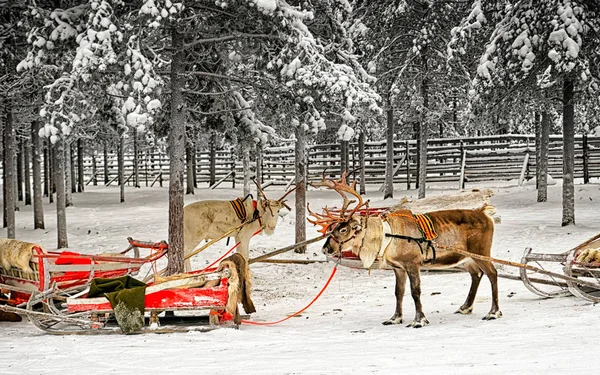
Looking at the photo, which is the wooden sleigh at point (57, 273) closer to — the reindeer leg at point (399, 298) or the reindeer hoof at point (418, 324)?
the reindeer leg at point (399, 298)

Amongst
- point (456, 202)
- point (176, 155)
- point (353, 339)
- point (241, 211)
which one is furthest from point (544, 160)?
point (353, 339)

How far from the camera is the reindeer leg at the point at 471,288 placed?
868cm

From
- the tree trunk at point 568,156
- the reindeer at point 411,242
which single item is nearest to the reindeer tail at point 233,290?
the reindeer at point 411,242

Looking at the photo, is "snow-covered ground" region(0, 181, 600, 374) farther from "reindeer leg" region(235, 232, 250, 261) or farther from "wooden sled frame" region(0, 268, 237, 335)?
"reindeer leg" region(235, 232, 250, 261)

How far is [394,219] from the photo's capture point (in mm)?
8453

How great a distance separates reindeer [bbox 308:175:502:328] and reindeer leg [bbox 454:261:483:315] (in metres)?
0.01

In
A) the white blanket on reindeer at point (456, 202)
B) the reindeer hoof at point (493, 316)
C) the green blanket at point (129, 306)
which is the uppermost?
the white blanket on reindeer at point (456, 202)

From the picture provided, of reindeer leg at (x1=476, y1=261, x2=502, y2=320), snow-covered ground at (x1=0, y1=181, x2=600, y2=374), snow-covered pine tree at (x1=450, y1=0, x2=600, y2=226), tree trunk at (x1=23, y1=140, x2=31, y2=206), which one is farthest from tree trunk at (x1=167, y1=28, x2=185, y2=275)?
tree trunk at (x1=23, y1=140, x2=31, y2=206)

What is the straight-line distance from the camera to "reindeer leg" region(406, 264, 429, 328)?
26.2 feet

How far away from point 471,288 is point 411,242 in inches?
→ 47.2

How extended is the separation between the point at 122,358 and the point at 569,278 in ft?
18.1

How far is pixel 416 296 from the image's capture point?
8.09 metres

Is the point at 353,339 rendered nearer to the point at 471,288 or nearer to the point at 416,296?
the point at 416,296

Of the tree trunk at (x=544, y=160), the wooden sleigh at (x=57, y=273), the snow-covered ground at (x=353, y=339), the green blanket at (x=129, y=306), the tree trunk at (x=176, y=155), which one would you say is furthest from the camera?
the tree trunk at (x=544, y=160)
